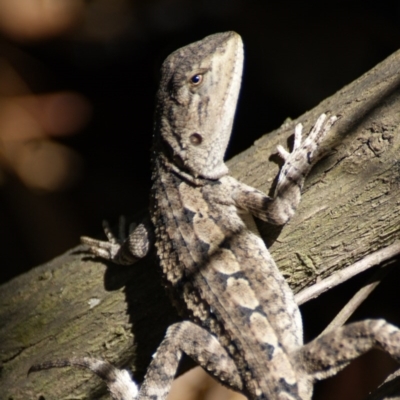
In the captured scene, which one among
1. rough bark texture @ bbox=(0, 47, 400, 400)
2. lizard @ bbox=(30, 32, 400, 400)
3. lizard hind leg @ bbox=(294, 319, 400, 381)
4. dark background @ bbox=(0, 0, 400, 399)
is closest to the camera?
lizard hind leg @ bbox=(294, 319, 400, 381)

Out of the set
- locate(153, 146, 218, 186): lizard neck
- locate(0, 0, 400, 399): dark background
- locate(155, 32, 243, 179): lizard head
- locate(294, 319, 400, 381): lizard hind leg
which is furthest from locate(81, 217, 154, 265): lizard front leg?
locate(0, 0, 400, 399): dark background

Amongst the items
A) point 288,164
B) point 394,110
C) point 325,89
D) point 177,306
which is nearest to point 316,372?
point 177,306

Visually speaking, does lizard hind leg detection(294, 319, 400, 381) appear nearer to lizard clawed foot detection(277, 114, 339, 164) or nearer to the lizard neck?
lizard clawed foot detection(277, 114, 339, 164)

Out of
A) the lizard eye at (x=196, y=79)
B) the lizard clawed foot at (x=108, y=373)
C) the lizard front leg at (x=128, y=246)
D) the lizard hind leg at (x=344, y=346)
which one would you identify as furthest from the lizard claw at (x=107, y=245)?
the lizard hind leg at (x=344, y=346)

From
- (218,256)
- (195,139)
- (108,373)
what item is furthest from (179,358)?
(195,139)

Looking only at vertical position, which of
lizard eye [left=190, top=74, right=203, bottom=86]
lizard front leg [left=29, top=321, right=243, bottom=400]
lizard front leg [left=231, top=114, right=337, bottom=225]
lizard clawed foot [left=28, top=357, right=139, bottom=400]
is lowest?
lizard front leg [left=29, top=321, right=243, bottom=400]

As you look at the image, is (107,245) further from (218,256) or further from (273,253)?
(273,253)

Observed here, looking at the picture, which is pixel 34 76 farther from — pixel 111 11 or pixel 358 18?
pixel 358 18
